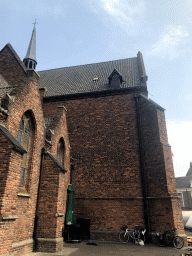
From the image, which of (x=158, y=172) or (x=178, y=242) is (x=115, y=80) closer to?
(x=158, y=172)

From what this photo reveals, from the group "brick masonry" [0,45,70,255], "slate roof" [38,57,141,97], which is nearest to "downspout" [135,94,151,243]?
"slate roof" [38,57,141,97]

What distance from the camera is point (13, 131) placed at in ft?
25.2

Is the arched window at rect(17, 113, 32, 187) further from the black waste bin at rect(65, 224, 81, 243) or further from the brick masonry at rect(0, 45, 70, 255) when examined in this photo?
the black waste bin at rect(65, 224, 81, 243)

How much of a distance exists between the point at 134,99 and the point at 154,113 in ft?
6.33

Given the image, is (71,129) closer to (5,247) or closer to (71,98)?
(71,98)

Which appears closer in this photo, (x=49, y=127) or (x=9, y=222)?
(x=9, y=222)

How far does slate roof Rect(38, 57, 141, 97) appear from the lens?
54.4ft

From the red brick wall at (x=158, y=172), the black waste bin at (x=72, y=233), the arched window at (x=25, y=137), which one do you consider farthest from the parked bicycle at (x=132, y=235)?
the arched window at (x=25, y=137)

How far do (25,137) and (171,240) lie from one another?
8.96m

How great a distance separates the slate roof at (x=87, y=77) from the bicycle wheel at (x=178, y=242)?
33.9ft

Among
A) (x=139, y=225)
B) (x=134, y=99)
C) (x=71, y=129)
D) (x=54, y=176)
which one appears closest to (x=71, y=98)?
(x=71, y=129)

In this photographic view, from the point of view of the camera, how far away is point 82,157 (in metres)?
14.1

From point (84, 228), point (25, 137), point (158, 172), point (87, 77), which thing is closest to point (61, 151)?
point (25, 137)

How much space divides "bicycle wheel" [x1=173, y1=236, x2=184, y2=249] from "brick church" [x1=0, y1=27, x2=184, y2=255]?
0.61 m
